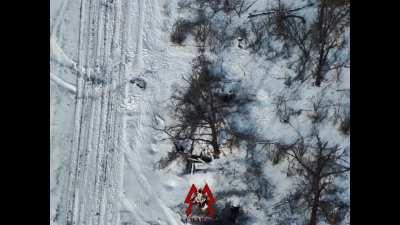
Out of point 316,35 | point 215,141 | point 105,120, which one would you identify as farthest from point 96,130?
point 316,35

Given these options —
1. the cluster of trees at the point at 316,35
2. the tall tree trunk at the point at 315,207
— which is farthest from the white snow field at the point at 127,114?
the tall tree trunk at the point at 315,207

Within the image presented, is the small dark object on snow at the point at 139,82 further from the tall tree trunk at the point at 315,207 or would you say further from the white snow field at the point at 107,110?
the tall tree trunk at the point at 315,207

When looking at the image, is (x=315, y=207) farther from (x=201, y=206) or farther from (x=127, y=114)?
(x=127, y=114)

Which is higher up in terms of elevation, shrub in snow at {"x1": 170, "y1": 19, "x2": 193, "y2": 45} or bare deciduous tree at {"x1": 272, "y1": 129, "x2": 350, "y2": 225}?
A: shrub in snow at {"x1": 170, "y1": 19, "x2": 193, "y2": 45}

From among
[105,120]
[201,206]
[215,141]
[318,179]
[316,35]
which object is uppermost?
[316,35]

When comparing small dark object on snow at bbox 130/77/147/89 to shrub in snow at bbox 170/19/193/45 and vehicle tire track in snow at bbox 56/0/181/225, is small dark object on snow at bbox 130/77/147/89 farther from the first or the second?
shrub in snow at bbox 170/19/193/45

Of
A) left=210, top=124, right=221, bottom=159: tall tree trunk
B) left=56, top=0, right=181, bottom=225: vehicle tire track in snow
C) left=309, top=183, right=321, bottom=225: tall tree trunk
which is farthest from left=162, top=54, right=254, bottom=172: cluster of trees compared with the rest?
left=309, top=183, right=321, bottom=225: tall tree trunk

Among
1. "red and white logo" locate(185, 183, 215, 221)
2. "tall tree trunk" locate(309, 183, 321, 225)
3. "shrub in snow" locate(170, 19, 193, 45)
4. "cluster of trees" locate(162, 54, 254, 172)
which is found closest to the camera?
"tall tree trunk" locate(309, 183, 321, 225)
